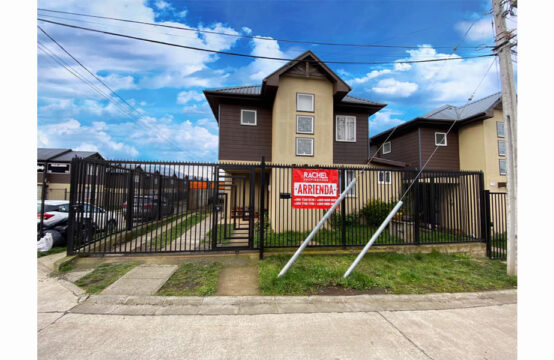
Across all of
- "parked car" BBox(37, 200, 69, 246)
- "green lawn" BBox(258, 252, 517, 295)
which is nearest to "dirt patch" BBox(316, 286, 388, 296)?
"green lawn" BBox(258, 252, 517, 295)

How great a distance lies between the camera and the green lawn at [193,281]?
382 centimetres

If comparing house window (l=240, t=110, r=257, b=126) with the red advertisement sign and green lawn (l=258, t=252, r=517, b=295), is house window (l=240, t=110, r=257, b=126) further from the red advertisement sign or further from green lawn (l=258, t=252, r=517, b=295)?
green lawn (l=258, t=252, r=517, b=295)

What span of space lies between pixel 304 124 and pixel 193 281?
827 cm

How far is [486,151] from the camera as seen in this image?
12.6 metres

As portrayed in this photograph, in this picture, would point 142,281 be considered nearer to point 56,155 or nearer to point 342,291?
point 342,291

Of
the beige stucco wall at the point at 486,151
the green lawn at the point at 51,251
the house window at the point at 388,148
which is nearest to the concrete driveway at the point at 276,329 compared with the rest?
the green lawn at the point at 51,251

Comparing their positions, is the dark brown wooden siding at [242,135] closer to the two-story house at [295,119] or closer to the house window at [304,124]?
the two-story house at [295,119]

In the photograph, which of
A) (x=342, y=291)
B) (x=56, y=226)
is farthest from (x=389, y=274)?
(x=56, y=226)

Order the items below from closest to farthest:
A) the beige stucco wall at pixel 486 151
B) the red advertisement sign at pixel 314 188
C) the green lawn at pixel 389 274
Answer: the green lawn at pixel 389 274 < the red advertisement sign at pixel 314 188 < the beige stucco wall at pixel 486 151

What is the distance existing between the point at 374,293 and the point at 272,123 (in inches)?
369

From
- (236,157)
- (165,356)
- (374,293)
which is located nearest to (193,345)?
(165,356)

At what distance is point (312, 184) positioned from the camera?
18.7 feet

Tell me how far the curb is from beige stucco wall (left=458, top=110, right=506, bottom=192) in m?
12.0

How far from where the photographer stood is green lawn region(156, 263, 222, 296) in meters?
3.82
